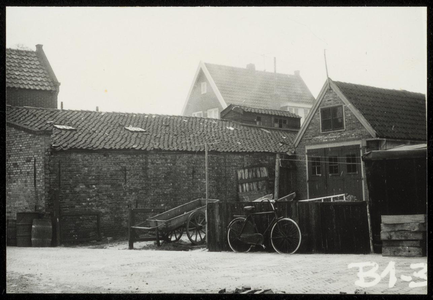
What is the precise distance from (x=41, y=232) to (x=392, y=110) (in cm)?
1451

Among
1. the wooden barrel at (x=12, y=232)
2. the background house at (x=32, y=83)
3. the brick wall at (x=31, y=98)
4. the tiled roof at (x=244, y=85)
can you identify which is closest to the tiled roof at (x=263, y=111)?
the tiled roof at (x=244, y=85)

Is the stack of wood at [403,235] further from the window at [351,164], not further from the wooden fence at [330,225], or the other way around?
the window at [351,164]

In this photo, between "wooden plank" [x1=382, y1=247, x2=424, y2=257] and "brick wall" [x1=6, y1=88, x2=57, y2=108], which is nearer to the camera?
"wooden plank" [x1=382, y1=247, x2=424, y2=257]

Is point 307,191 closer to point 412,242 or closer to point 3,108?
point 412,242

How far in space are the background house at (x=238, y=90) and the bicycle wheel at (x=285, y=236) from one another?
61.6 feet

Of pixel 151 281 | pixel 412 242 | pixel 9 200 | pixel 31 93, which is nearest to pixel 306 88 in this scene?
pixel 31 93

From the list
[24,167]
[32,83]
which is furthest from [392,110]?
[32,83]

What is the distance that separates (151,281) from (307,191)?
50.1 ft

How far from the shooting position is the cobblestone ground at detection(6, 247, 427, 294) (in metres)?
8.58

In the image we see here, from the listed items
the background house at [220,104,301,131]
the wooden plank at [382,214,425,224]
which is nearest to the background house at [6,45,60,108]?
the background house at [220,104,301,131]

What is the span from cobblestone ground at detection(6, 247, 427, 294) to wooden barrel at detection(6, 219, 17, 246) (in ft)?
10.4

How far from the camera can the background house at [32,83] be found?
819 inches

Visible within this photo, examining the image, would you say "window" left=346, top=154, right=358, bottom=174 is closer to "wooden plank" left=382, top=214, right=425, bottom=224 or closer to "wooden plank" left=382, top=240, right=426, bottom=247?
"wooden plank" left=382, top=214, right=425, bottom=224

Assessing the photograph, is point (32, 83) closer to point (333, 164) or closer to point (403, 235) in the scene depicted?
point (333, 164)
